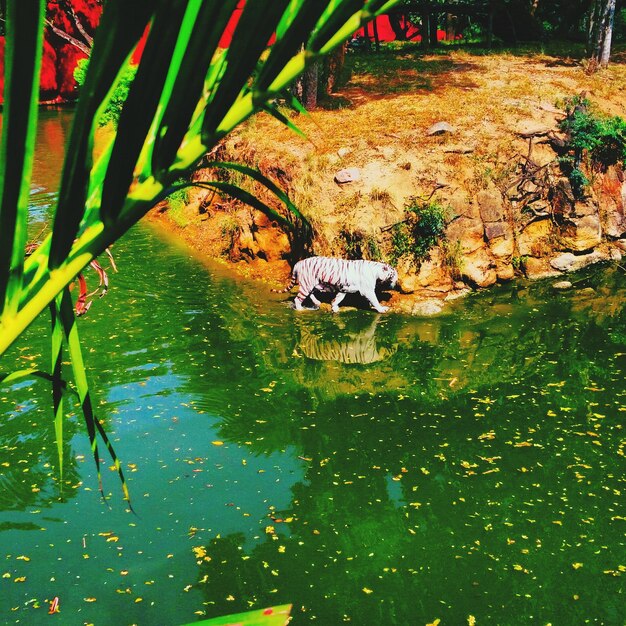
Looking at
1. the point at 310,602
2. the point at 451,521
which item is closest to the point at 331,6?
the point at 310,602

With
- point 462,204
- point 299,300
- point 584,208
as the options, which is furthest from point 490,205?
point 299,300

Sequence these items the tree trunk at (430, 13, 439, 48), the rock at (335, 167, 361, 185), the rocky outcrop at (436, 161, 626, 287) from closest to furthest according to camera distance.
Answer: the rocky outcrop at (436, 161, 626, 287) → the rock at (335, 167, 361, 185) → the tree trunk at (430, 13, 439, 48)

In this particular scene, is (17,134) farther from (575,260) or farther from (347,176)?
(575,260)

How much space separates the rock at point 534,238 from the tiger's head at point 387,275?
2098mm

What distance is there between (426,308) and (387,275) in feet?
1.86

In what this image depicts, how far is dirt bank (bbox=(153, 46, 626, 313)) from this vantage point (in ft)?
28.9

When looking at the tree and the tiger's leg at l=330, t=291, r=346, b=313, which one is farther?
the tiger's leg at l=330, t=291, r=346, b=313

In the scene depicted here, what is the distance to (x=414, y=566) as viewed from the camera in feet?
14.0

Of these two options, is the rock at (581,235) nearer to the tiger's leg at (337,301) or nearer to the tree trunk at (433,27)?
the tiger's leg at (337,301)

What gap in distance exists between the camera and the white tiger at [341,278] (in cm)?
802

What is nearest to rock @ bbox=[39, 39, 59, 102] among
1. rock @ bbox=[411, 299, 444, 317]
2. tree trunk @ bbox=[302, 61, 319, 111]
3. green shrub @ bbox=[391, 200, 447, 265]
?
tree trunk @ bbox=[302, 61, 319, 111]

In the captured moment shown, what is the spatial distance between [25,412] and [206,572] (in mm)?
2569

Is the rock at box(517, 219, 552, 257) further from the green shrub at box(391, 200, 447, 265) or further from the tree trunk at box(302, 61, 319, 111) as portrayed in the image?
the tree trunk at box(302, 61, 319, 111)

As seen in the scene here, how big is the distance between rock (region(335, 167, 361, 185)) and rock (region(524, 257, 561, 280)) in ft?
7.86
